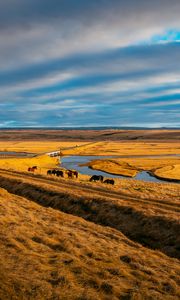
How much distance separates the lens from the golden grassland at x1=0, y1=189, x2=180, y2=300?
11.9 m

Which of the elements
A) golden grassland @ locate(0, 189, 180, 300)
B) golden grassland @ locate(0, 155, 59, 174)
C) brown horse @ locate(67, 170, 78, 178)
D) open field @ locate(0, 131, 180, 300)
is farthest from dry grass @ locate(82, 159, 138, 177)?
golden grassland @ locate(0, 189, 180, 300)

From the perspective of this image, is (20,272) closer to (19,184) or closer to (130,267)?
(130,267)

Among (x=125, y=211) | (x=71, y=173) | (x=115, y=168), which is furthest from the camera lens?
(x=115, y=168)

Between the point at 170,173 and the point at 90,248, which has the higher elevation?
the point at 90,248

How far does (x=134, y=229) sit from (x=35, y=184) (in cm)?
1677

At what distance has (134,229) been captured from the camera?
22500 mm

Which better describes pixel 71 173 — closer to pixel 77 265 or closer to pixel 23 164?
pixel 23 164

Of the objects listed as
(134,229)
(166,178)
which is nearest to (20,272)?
(134,229)

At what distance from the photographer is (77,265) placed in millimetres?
14195

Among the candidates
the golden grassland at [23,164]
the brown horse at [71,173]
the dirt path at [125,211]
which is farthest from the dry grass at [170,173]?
the dirt path at [125,211]

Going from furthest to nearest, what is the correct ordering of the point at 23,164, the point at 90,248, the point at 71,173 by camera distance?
the point at 23,164 < the point at 71,173 < the point at 90,248

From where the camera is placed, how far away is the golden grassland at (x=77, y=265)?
1190 cm

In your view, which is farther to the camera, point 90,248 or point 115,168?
point 115,168

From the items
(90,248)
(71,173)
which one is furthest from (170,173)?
(90,248)
